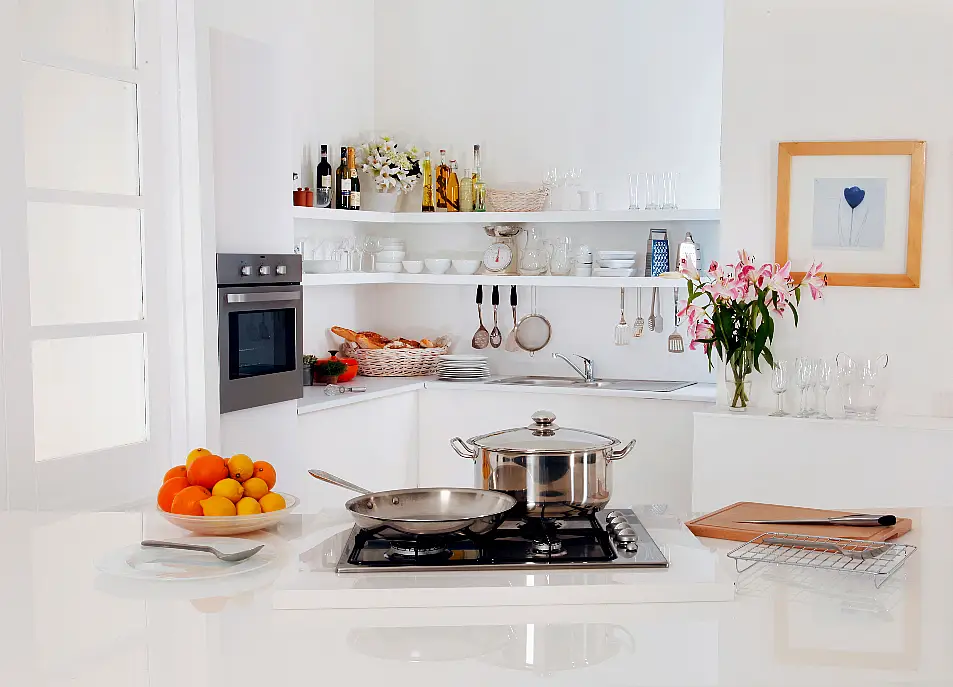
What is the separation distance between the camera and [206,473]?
1957mm

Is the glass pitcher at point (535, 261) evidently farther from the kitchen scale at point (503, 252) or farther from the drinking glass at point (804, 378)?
the drinking glass at point (804, 378)

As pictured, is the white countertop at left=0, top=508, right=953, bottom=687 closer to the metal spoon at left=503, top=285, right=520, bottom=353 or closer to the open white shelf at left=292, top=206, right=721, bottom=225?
the open white shelf at left=292, top=206, right=721, bottom=225

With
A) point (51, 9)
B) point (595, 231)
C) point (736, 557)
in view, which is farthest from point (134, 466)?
point (595, 231)

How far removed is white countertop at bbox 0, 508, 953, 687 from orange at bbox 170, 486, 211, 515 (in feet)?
0.73

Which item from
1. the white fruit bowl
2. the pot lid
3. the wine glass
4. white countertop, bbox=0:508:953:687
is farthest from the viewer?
the wine glass

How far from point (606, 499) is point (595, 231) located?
150 inches

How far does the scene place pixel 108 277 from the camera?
3.21 meters

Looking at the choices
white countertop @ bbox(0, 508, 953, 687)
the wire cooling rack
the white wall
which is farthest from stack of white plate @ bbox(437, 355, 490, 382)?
white countertop @ bbox(0, 508, 953, 687)

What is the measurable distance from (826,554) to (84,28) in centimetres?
252

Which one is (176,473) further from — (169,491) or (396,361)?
(396,361)

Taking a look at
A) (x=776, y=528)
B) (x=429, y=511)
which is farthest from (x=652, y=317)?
(x=429, y=511)

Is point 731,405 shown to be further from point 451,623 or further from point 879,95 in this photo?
point 451,623

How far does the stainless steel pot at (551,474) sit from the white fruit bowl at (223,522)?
414mm

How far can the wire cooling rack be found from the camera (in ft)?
5.69
